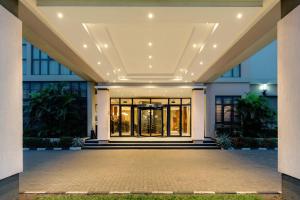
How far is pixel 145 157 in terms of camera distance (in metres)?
14.2

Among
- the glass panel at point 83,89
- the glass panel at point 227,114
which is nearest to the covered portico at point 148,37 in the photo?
the glass panel at point 83,89

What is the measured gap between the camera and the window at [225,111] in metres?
20.5

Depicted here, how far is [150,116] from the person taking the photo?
22.9 m

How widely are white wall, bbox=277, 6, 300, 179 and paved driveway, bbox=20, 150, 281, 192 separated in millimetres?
2606

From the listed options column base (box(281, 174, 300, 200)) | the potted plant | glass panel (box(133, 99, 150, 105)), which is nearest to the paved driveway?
column base (box(281, 174, 300, 200))

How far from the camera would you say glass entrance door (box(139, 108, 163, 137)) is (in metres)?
22.8

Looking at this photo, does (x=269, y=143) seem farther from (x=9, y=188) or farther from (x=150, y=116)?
(x=9, y=188)

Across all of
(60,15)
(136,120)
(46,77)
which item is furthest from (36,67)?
(60,15)

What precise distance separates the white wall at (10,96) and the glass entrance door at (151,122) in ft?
55.6

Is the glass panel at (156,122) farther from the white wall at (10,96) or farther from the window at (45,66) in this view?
the white wall at (10,96)

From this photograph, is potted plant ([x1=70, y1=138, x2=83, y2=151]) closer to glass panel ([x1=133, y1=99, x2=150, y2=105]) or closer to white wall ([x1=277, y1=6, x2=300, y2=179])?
glass panel ([x1=133, y1=99, x2=150, y2=105])

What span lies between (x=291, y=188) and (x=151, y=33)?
581 centimetres

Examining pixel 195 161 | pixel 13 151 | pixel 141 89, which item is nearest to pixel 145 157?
pixel 195 161

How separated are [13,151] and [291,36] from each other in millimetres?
5963
